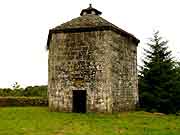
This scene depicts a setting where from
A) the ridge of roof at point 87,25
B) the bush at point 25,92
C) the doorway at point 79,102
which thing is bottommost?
the doorway at point 79,102

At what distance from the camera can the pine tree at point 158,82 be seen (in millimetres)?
24422

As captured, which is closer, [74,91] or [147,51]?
[74,91]

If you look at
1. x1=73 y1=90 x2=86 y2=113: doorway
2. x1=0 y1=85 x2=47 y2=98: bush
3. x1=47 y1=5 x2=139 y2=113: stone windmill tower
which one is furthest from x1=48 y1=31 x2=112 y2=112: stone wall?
x1=0 y1=85 x2=47 y2=98: bush

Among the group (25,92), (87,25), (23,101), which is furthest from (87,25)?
(25,92)

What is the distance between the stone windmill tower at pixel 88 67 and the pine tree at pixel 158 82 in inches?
108

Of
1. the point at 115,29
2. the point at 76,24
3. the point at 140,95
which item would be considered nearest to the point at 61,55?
the point at 76,24

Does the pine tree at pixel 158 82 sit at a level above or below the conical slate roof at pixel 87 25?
below

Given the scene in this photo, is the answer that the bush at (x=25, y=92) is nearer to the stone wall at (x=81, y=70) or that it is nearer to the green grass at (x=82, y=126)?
the stone wall at (x=81, y=70)

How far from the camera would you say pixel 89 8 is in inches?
959

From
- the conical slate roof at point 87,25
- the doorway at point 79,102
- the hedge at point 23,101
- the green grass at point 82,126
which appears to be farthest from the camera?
the hedge at point 23,101


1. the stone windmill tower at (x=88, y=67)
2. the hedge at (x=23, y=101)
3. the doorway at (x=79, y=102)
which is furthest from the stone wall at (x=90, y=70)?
the hedge at (x=23, y=101)

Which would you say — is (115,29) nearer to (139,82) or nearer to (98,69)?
(98,69)

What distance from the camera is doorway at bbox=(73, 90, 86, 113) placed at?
2184 centimetres

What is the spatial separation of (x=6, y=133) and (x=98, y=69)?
29.5 feet
